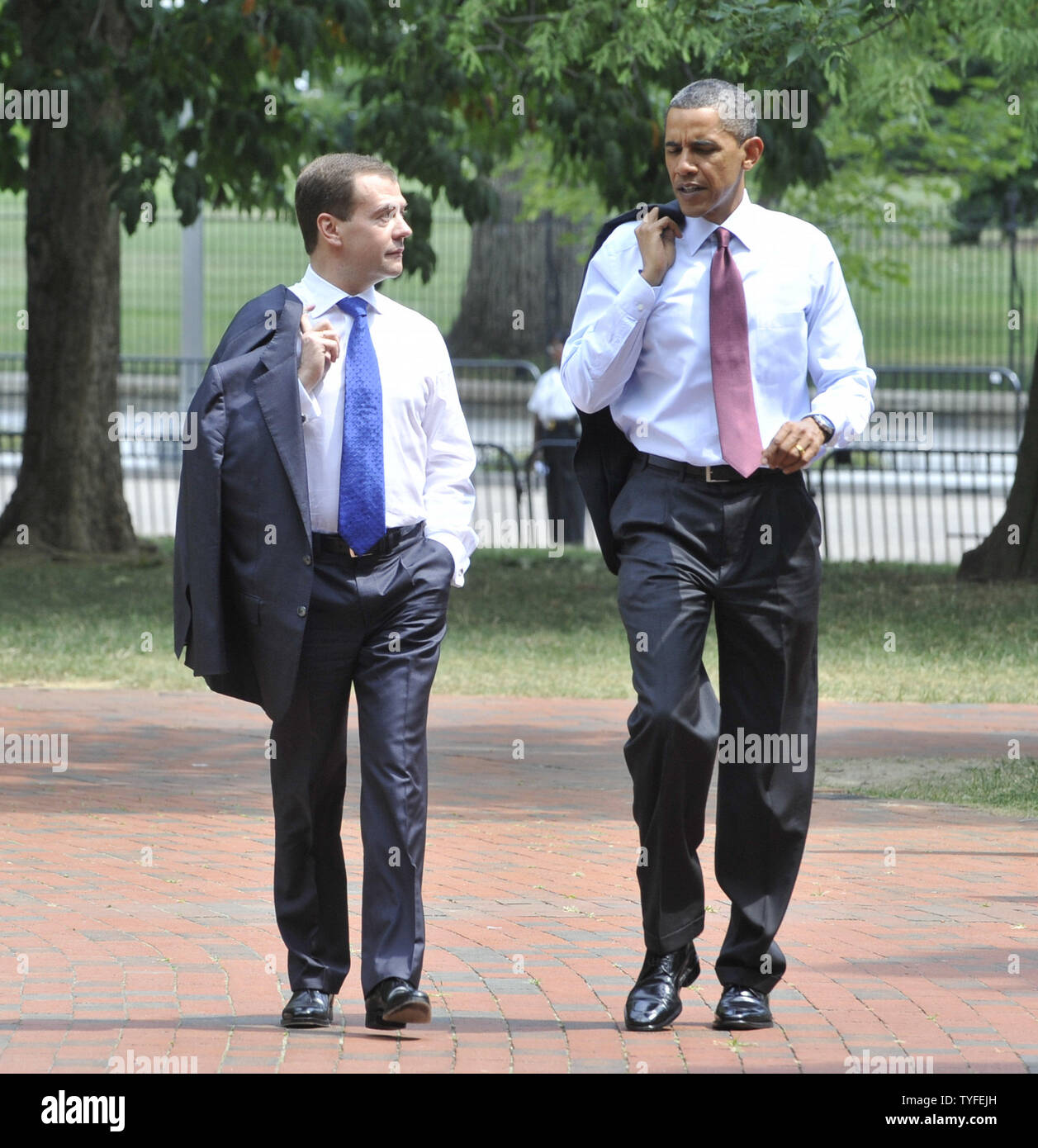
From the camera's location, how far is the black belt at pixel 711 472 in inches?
177

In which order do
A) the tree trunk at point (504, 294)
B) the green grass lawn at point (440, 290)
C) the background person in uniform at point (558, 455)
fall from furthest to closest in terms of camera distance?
the green grass lawn at point (440, 290), the tree trunk at point (504, 294), the background person in uniform at point (558, 455)

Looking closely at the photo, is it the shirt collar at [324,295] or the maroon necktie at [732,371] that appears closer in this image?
the maroon necktie at [732,371]

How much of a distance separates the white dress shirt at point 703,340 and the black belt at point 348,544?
1.67ft

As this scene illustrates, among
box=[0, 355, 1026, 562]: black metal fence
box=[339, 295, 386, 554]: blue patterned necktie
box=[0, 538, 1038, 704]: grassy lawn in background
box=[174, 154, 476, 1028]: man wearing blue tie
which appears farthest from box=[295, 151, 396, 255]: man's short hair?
box=[0, 355, 1026, 562]: black metal fence

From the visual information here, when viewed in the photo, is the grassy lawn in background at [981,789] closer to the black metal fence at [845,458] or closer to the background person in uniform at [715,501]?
the background person in uniform at [715,501]

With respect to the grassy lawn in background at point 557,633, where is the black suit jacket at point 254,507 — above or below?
above

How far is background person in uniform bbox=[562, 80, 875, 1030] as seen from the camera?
14.6ft

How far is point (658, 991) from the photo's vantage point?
4.55 m

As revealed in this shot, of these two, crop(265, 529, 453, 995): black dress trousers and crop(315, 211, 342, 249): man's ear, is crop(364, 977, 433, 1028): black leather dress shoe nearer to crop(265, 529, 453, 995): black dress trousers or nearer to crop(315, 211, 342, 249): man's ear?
crop(265, 529, 453, 995): black dress trousers

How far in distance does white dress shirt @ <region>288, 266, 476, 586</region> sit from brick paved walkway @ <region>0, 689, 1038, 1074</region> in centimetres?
110

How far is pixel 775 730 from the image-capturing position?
180 inches

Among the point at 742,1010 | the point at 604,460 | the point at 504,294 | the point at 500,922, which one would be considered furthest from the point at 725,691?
the point at 504,294

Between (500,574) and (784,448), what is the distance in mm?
11225

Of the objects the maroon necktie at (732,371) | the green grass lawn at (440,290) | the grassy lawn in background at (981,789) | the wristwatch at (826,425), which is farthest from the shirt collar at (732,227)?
the green grass lawn at (440,290)
